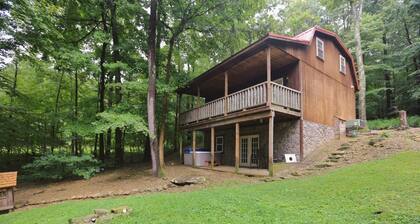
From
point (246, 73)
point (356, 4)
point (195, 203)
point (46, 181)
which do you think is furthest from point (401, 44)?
point (46, 181)

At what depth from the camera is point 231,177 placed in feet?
35.7

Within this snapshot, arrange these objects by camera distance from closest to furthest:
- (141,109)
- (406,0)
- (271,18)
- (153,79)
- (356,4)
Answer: (153,79) < (141,109) < (406,0) < (356,4) < (271,18)

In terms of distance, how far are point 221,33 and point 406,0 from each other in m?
13.2

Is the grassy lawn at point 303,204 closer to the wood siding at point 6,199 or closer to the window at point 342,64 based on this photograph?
the wood siding at point 6,199

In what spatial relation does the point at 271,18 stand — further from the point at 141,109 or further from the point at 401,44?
the point at 141,109

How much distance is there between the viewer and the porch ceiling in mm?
12090

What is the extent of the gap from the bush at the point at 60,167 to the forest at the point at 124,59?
2.66 feet

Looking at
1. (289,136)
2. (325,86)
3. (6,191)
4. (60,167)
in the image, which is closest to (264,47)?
(289,136)

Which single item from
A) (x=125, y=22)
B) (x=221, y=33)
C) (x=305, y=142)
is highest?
(x=125, y=22)

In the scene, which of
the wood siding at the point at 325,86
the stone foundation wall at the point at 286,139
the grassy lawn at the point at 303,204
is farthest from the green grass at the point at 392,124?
the grassy lawn at the point at 303,204

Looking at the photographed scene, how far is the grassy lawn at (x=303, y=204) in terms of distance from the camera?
201 inches

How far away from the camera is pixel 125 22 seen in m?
17.4

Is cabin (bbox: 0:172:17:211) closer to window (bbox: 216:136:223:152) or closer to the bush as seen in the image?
the bush

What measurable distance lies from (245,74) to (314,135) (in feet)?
17.1
